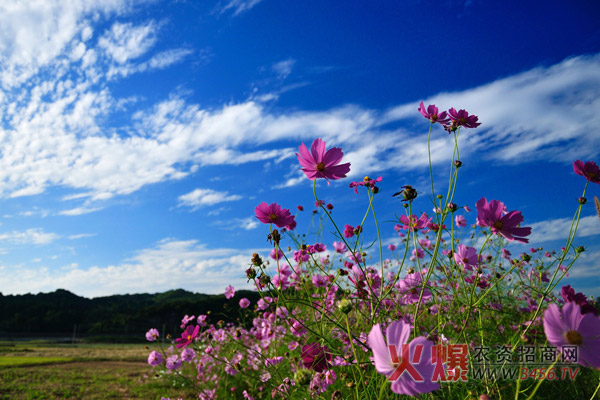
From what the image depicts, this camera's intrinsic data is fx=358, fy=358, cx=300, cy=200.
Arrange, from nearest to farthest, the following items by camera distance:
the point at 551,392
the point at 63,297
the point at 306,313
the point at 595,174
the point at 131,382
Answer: the point at 595,174 → the point at 551,392 → the point at 306,313 → the point at 131,382 → the point at 63,297

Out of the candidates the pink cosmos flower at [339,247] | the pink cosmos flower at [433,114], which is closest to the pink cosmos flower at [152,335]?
the pink cosmos flower at [339,247]

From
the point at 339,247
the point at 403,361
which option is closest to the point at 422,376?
the point at 403,361

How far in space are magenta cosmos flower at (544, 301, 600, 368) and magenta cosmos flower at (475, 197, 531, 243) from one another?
31 centimetres

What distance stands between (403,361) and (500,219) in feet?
1.70

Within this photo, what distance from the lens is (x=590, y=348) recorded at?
0.63 m

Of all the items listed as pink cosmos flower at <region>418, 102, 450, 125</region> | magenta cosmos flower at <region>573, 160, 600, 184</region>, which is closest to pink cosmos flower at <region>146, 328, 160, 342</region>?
pink cosmos flower at <region>418, 102, 450, 125</region>

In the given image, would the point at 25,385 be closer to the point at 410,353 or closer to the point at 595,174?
the point at 410,353

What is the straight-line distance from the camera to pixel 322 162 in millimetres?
1057

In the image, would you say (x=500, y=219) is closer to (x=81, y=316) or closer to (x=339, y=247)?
(x=339, y=247)

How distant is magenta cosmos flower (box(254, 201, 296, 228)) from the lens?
116 centimetres

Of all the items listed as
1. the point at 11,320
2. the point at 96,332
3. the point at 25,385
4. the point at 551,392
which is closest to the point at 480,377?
the point at 551,392

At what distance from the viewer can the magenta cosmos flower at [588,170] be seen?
42.9 inches

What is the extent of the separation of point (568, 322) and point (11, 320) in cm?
2634

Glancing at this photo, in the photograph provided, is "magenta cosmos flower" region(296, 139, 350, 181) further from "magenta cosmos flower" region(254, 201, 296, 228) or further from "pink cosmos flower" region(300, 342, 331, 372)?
"pink cosmos flower" region(300, 342, 331, 372)
